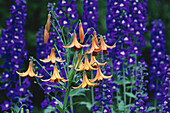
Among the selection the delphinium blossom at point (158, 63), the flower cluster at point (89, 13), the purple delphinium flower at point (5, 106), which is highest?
the flower cluster at point (89, 13)

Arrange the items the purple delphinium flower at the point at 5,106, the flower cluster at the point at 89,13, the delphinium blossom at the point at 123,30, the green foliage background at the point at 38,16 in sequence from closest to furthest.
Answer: the purple delphinium flower at the point at 5,106 < the delphinium blossom at the point at 123,30 < the flower cluster at the point at 89,13 < the green foliage background at the point at 38,16

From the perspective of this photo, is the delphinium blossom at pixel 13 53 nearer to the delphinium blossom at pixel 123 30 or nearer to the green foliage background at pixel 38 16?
the delphinium blossom at pixel 123 30

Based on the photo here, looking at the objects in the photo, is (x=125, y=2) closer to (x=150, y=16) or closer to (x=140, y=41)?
(x=140, y=41)

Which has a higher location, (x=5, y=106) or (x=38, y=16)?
(x=38, y=16)

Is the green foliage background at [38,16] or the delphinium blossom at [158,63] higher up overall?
the green foliage background at [38,16]

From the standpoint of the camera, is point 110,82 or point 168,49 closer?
point 110,82

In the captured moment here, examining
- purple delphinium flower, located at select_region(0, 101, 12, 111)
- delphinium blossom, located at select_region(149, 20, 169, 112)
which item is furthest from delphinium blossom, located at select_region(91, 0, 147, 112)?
purple delphinium flower, located at select_region(0, 101, 12, 111)

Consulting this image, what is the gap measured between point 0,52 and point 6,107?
38.2 inches

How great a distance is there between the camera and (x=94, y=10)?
6090 mm

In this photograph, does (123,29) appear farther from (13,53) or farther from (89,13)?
(13,53)

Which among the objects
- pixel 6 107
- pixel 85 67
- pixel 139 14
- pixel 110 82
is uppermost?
pixel 139 14

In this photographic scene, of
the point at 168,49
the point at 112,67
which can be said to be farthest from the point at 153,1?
the point at 112,67

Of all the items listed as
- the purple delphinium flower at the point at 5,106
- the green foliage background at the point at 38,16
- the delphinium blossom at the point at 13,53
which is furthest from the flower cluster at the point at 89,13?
the purple delphinium flower at the point at 5,106

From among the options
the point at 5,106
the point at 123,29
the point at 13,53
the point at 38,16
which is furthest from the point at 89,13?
the point at 38,16
